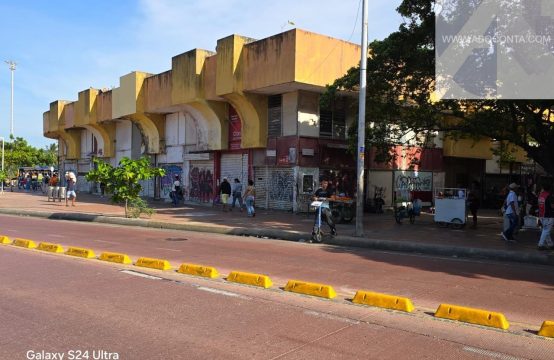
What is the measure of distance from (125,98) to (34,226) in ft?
57.2

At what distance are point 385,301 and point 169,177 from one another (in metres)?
28.0

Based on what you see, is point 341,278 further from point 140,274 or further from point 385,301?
point 140,274

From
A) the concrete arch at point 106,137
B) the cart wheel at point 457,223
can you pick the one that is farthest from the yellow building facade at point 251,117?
the cart wheel at point 457,223

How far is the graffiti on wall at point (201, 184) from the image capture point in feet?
95.7

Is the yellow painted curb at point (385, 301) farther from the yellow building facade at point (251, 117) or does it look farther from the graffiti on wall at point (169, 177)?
the graffiti on wall at point (169, 177)

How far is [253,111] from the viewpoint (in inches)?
971

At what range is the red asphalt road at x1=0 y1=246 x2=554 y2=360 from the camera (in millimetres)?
5004

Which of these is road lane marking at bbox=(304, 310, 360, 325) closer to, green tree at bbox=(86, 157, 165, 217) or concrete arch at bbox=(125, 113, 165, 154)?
green tree at bbox=(86, 157, 165, 217)

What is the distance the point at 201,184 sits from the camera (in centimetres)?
2992

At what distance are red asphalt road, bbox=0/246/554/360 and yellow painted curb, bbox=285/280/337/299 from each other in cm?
23

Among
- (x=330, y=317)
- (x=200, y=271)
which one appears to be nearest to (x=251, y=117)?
(x=200, y=271)

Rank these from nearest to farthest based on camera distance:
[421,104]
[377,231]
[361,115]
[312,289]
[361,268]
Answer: [312,289]
[361,268]
[361,115]
[377,231]
[421,104]

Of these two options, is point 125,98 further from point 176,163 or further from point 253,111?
point 253,111

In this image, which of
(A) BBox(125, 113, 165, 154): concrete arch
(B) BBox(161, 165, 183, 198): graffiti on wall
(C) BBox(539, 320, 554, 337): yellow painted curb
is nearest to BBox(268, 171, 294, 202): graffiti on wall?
(B) BBox(161, 165, 183, 198): graffiti on wall
